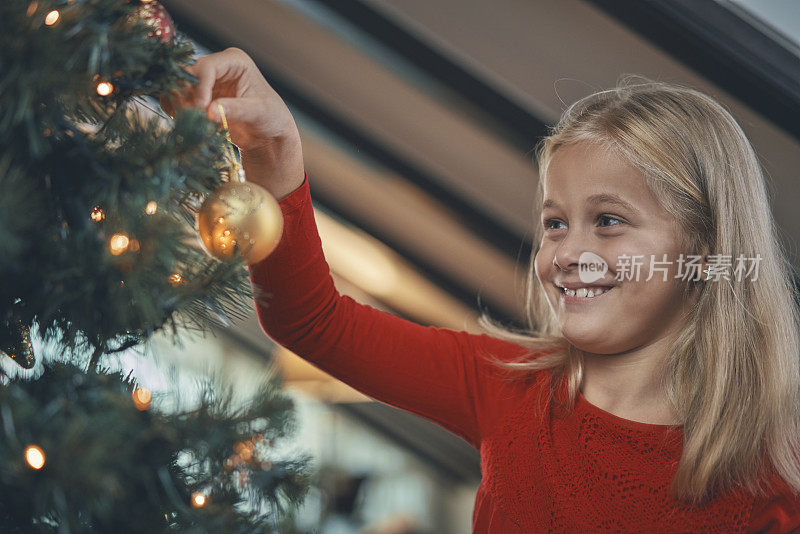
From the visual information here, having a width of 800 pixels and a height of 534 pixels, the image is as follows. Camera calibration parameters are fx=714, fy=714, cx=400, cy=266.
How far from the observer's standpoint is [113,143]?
0.50m

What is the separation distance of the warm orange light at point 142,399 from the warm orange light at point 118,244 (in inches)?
4.3

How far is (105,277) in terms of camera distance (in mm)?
463

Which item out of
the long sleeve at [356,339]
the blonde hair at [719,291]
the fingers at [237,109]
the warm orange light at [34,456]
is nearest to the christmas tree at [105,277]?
the warm orange light at [34,456]

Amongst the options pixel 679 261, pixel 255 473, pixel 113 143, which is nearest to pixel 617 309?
pixel 679 261

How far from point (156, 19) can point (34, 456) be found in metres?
0.32

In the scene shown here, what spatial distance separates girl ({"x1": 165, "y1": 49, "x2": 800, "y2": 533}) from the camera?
0.85 meters

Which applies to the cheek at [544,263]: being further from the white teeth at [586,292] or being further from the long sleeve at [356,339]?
the long sleeve at [356,339]

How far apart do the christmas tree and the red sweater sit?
0.32 metres

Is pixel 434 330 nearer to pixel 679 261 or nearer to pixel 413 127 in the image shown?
pixel 679 261

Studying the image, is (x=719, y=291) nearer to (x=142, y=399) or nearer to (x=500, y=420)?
(x=500, y=420)

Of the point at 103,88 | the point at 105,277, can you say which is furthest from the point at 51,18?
the point at 105,277

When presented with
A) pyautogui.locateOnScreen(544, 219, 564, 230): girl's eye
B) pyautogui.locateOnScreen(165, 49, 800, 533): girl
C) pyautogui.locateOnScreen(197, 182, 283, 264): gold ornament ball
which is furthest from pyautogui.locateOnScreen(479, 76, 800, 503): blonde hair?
pyautogui.locateOnScreen(197, 182, 283, 264): gold ornament ball

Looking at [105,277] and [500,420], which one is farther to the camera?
[500,420]

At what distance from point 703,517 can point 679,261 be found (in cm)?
31
